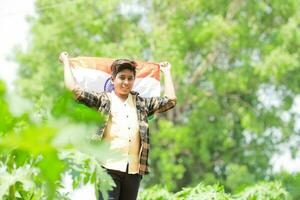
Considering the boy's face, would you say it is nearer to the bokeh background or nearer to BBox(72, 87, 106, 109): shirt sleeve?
BBox(72, 87, 106, 109): shirt sleeve

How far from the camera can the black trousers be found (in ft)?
10.9

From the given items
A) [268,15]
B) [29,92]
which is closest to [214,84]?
[268,15]

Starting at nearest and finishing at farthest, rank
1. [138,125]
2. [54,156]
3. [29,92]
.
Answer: [54,156] → [138,125] → [29,92]

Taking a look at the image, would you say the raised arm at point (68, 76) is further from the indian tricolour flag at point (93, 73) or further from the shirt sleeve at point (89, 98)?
the indian tricolour flag at point (93, 73)


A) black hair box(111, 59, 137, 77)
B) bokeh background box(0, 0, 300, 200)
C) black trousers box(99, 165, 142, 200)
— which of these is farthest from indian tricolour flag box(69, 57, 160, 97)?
bokeh background box(0, 0, 300, 200)

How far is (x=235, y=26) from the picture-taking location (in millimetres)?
19375

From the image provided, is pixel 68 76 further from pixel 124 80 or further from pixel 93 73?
pixel 93 73

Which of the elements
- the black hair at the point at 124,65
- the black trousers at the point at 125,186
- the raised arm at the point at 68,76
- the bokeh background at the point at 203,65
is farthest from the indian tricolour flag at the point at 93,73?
the bokeh background at the point at 203,65

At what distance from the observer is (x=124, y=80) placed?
11.2ft

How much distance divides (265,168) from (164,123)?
12.2ft

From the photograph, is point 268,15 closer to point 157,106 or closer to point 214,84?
point 214,84

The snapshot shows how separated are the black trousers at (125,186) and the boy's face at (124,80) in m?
0.39

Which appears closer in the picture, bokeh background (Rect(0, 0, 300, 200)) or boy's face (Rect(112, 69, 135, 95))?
boy's face (Rect(112, 69, 135, 95))

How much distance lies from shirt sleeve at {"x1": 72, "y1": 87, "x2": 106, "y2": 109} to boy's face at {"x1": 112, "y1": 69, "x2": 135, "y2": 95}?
87 millimetres
